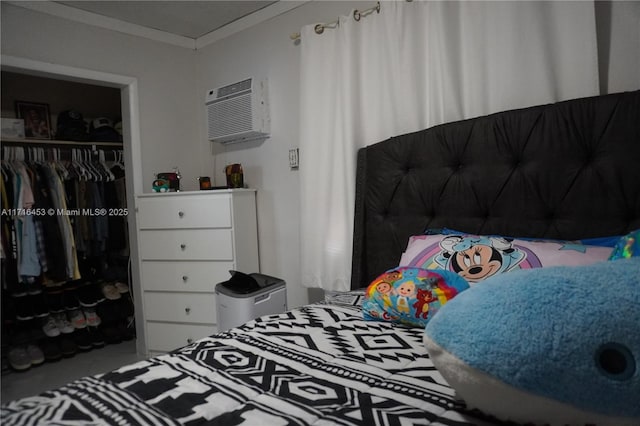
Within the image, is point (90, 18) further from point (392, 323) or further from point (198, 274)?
point (198, 274)

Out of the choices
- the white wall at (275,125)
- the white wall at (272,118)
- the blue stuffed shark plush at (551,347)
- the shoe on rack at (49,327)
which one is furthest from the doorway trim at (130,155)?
the white wall at (275,125)

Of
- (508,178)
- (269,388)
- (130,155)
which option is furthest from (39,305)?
(508,178)

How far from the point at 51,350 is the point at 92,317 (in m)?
0.12

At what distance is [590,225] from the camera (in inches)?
48.4

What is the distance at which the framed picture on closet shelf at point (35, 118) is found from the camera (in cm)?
47

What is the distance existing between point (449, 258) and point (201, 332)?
1445 millimetres

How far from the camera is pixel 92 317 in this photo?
24.4 inches

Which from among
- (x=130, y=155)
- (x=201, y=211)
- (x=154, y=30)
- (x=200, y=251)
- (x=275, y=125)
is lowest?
(x=200, y=251)

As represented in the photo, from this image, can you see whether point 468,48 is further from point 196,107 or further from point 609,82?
point 196,107

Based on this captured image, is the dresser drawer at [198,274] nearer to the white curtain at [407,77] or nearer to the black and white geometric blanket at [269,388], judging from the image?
the white curtain at [407,77]

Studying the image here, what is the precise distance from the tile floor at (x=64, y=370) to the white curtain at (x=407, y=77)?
4.52 feet

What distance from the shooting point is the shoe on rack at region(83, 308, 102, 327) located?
0.61 metres

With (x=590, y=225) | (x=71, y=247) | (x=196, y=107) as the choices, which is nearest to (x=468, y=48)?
(x=590, y=225)

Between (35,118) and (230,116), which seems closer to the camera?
(35,118)
